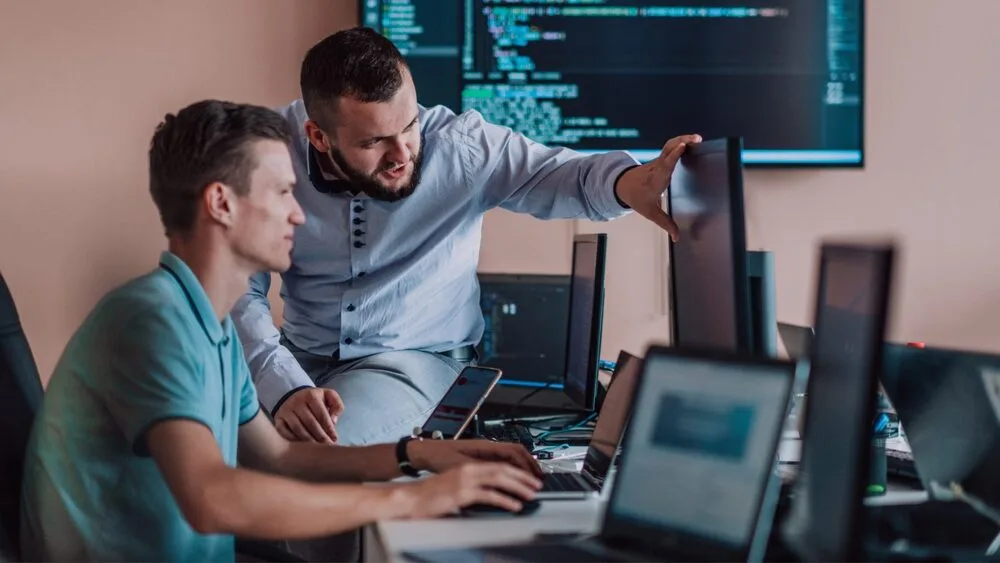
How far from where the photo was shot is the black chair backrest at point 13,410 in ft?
4.71

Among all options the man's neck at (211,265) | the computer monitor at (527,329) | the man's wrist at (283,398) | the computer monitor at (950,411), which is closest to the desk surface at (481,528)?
the computer monitor at (950,411)

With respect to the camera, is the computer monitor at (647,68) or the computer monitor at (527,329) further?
the computer monitor at (647,68)

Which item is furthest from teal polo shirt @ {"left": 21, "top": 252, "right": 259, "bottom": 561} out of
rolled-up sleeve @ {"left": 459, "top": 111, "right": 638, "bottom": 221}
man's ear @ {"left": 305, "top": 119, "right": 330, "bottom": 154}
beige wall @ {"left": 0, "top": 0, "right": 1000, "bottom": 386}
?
beige wall @ {"left": 0, "top": 0, "right": 1000, "bottom": 386}

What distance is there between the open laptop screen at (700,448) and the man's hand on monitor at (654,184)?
1.54ft

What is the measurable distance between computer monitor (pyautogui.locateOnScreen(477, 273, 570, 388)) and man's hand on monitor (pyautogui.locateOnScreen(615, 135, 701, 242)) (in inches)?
26.5

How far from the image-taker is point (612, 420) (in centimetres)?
161

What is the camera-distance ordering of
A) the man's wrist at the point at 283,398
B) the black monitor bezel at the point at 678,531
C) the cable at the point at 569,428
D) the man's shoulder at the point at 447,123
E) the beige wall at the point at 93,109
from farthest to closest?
the beige wall at the point at 93,109 < the man's shoulder at the point at 447,123 < the cable at the point at 569,428 < the man's wrist at the point at 283,398 < the black monitor bezel at the point at 678,531

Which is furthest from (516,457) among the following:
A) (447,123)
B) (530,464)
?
(447,123)

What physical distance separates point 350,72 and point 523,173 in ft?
1.38

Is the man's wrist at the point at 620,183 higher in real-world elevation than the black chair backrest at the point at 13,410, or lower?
higher

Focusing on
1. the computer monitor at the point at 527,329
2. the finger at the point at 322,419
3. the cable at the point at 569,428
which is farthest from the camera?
the computer monitor at the point at 527,329

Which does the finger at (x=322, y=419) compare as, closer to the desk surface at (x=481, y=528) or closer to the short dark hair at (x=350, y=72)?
the desk surface at (x=481, y=528)

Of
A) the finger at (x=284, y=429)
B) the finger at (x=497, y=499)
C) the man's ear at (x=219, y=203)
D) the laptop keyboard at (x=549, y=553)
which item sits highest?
the man's ear at (x=219, y=203)

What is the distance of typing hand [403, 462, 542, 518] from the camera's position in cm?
126
